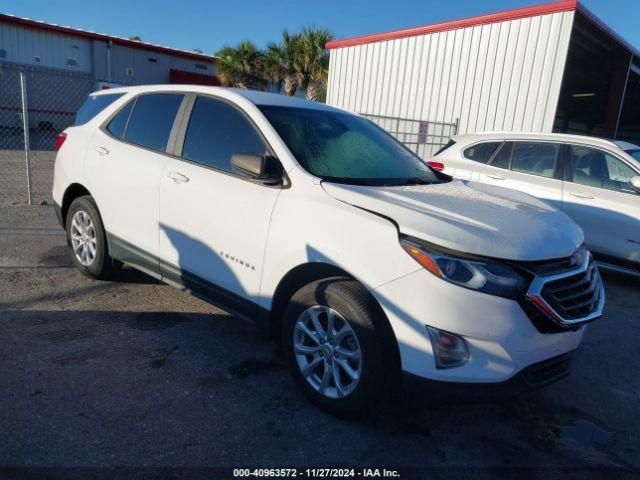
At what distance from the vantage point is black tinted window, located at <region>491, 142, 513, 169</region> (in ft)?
21.5

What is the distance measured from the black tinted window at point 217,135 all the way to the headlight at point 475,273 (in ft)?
4.48

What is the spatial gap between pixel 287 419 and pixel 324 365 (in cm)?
36

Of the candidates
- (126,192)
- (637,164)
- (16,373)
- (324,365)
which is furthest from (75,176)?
(637,164)

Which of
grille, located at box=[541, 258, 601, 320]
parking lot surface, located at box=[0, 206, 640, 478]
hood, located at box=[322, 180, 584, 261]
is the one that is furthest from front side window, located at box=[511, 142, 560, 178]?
grille, located at box=[541, 258, 601, 320]

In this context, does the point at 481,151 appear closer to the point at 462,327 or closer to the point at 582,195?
the point at 582,195

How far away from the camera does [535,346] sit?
7.94 ft

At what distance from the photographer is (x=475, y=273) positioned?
236 cm

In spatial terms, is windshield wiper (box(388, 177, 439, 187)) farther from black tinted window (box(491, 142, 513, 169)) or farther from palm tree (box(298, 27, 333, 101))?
palm tree (box(298, 27, 333, 101))

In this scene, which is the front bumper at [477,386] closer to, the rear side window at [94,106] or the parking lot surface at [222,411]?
the parking lot surface at [222,411]

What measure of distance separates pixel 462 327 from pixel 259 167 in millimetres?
1445

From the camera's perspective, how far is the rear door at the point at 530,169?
6.11 meters

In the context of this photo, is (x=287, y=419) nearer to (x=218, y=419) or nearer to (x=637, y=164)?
(x=218, y=419)

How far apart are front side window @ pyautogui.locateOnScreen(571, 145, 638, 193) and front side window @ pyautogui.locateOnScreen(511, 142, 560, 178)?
0.23 meters

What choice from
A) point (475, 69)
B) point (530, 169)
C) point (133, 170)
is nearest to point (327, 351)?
point (133, 170)
